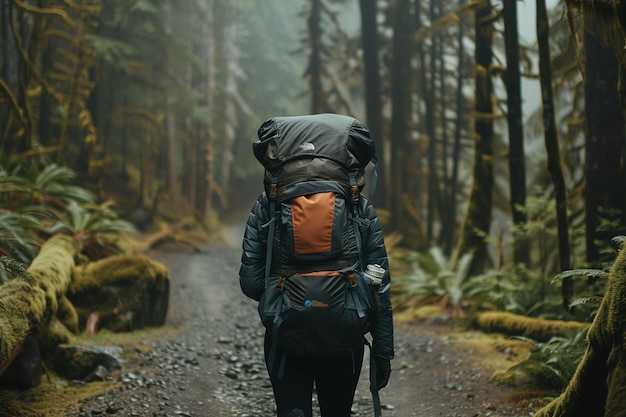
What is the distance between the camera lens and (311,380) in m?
3.78

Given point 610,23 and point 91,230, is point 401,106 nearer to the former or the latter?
point 91,230

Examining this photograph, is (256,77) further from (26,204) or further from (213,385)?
(213,385)

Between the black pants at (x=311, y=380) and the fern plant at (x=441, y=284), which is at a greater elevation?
the black pants at (x=311, y=380)

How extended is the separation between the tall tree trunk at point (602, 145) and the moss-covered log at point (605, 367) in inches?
161

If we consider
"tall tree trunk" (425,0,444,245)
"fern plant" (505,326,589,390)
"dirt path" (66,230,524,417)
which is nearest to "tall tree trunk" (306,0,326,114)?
"tall tree trunk" (425,0,444,245)

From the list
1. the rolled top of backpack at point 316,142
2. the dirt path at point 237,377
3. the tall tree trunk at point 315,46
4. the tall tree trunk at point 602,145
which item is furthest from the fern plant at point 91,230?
the tall tree trunk at point 315,46

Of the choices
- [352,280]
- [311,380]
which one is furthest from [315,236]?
[311,380]

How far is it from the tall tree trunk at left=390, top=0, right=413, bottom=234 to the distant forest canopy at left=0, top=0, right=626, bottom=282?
1.9 inches

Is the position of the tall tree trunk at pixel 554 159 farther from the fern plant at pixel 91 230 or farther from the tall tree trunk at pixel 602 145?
the fern plant at pixel 91 230

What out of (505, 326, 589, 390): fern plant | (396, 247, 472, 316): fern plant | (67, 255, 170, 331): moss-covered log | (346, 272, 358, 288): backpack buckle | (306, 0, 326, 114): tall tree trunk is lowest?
(396, 247, 472, 316): fern plant

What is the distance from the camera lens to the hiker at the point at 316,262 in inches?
141

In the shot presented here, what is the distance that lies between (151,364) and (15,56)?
713cm

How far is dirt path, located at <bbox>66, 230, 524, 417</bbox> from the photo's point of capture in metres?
6.14

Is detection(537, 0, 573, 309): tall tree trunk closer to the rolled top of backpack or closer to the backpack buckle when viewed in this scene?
the rolled top of backpack
